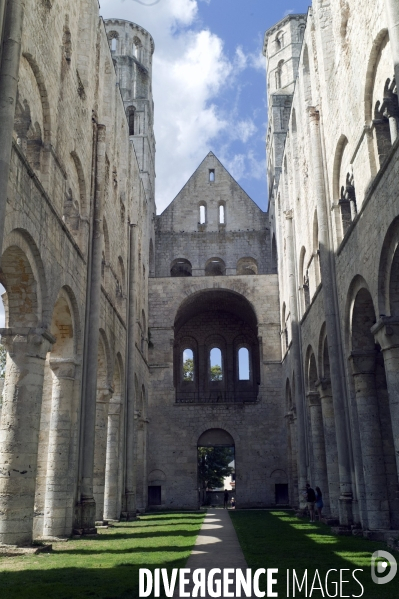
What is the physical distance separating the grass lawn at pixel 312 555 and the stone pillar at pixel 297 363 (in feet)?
23.7

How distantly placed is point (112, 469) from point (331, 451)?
300 inches

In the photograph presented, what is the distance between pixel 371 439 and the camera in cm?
1380

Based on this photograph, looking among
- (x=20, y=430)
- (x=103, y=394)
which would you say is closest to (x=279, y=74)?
(x=103, y=394)

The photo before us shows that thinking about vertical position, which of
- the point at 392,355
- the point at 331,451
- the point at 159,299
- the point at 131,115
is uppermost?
the point at 131,115

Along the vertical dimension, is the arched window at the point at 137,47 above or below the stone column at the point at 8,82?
above

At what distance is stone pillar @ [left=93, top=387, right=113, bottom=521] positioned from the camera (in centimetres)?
1738

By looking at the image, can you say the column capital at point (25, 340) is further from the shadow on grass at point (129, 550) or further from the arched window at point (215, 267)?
the arched window at point (215, 267)

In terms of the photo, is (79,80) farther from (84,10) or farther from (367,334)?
(367,334)

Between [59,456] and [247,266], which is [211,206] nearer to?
[247,266]

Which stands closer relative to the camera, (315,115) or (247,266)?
(315,115)

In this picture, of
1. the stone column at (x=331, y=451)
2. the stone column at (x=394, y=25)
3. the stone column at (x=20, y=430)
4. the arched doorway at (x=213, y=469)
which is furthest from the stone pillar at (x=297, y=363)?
the arched doorway at (x=213, y=469)

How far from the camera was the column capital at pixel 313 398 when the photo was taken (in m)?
20.9

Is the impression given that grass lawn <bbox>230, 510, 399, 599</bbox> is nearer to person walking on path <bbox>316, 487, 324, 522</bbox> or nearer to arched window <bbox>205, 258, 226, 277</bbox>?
person walking on path <bbox>316, 487, 324, 522</bbox>

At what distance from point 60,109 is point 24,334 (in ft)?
19.3
